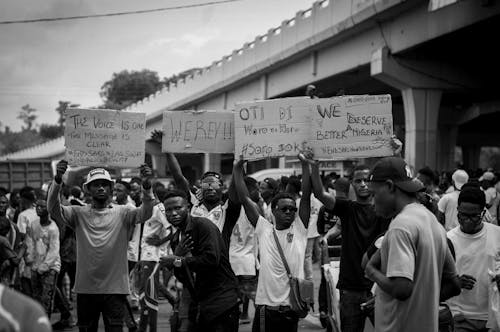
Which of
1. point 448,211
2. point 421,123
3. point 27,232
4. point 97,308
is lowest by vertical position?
point 97,308

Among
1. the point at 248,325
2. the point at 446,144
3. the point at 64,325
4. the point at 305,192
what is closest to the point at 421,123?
the point at 446,144

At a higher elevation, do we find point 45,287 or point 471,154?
point 471,154

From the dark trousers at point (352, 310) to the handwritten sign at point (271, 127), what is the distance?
1409 millimetres

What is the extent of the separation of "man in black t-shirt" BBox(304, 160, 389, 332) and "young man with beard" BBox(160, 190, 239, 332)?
0.89 meters

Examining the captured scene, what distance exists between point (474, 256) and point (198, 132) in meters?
3.09

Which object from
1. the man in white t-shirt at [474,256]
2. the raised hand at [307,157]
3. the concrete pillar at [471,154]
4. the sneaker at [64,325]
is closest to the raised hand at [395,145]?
the raised hand at [307,157]

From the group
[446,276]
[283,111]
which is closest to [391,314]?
[446,276]

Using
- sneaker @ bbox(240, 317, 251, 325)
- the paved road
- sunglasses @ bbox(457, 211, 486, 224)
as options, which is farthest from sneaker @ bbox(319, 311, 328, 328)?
sunglasses @ bbox(457, 211, 486, 224)

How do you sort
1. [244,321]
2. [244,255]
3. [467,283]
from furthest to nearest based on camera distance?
[244,321]
[244,255]
[467,283]

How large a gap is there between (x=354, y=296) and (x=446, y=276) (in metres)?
1.90

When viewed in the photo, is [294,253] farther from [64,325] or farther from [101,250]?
[64,325]

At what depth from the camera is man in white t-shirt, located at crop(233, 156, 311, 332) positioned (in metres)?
6.80

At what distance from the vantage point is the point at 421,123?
2452 centimetres

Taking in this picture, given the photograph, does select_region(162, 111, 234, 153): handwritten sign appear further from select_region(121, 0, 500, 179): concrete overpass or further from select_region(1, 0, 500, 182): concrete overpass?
select_region(121, 0, 500, 179): concrete overpass
